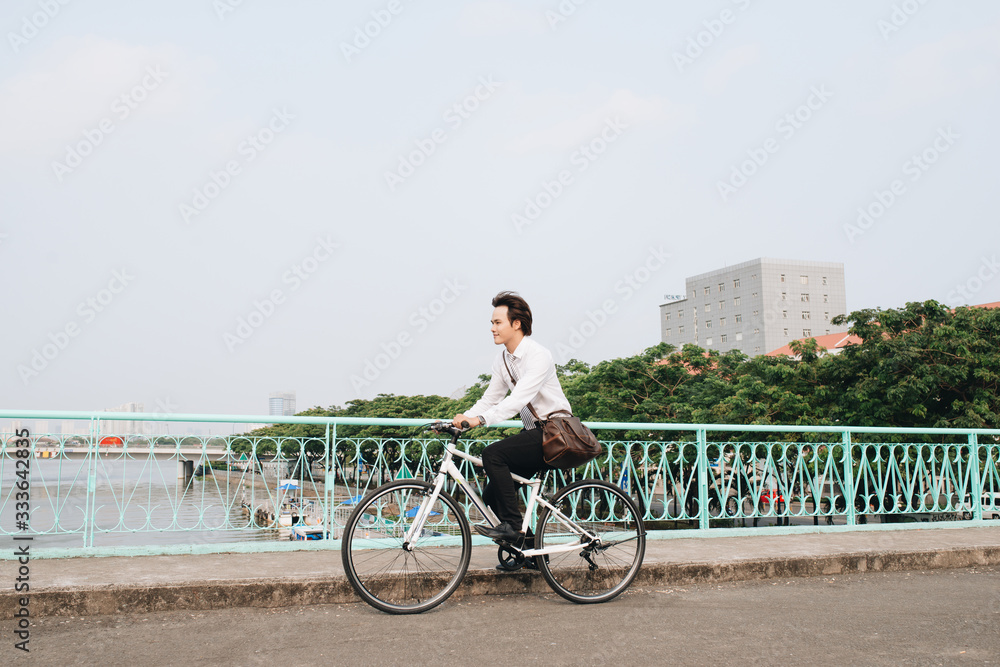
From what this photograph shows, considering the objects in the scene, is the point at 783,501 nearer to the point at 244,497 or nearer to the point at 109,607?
the point at 244,497

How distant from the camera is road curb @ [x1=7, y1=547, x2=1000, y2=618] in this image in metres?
3.75

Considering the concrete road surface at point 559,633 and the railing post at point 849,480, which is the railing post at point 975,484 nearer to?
the railing post at point 849,480

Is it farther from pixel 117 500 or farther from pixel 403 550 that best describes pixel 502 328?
pixel 117 500

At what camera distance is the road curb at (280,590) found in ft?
12.3

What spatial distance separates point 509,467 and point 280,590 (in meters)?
1.33

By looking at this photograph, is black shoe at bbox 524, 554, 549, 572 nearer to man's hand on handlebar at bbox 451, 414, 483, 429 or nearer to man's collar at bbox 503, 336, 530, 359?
man's hand on handlebar at bbox 451, 414, 483, 429

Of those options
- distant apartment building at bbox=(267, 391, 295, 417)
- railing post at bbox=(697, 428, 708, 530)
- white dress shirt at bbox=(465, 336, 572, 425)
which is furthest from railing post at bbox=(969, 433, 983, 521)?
distant apartment building at bbox=(267, 391, 295, 417)

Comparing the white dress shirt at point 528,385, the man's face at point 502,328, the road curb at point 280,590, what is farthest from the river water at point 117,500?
the man's face at point 502,328

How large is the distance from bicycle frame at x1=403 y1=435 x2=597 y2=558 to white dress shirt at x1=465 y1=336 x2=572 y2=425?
0.85 feet

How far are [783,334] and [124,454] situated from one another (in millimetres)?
92986

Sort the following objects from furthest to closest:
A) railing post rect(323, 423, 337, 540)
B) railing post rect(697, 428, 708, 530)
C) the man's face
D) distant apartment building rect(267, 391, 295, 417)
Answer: distant apartment building rect(267, 391, 295, 417), railing post rect(697, 428, 708, 530), railing post rect(323, 423, 337, 540), the man's face

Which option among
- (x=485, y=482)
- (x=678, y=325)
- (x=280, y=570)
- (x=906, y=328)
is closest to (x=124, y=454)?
(x=280, y=570)

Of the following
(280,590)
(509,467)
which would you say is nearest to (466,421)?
(509,467)

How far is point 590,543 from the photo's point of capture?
13.9ft
